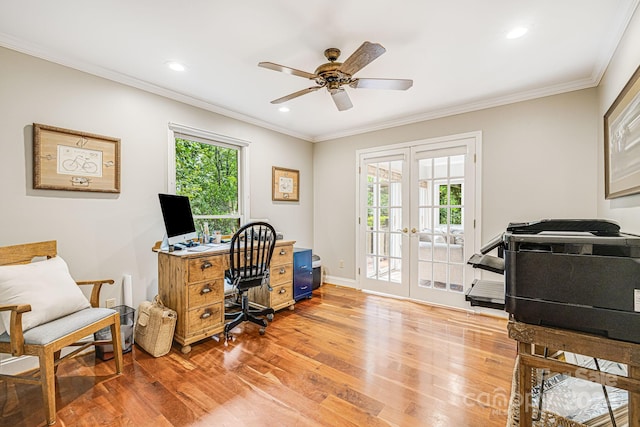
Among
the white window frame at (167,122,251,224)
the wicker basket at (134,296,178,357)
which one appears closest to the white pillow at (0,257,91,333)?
the wicker basket at (134,296,178,357)

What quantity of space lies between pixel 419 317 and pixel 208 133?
3.20 meters

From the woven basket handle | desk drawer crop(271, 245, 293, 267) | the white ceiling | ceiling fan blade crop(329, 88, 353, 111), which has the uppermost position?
the white ceiling

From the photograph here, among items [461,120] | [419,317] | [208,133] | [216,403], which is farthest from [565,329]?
[208,133]

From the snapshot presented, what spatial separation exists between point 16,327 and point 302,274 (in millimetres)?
2627

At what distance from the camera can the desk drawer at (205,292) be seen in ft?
7.94

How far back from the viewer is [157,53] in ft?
7.23

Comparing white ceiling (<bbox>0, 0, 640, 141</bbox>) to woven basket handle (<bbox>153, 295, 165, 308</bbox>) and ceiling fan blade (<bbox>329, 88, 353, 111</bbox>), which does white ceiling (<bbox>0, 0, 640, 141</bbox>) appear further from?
woven basket handle (<bbox>153, 295, 165, 308</bbox>)

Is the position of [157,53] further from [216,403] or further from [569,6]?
[569,6]

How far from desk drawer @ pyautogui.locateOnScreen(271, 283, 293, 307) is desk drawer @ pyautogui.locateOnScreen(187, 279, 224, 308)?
28.4 inches

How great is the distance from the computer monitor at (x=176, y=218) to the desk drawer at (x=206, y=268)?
320 mm

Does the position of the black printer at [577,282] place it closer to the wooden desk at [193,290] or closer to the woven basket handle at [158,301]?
the wooden desk at [193,290]

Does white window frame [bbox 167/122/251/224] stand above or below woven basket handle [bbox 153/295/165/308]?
above

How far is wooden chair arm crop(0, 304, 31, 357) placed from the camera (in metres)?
1.55

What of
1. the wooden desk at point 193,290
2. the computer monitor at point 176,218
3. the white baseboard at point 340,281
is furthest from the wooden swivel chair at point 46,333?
the white baseboard at point 340,281
